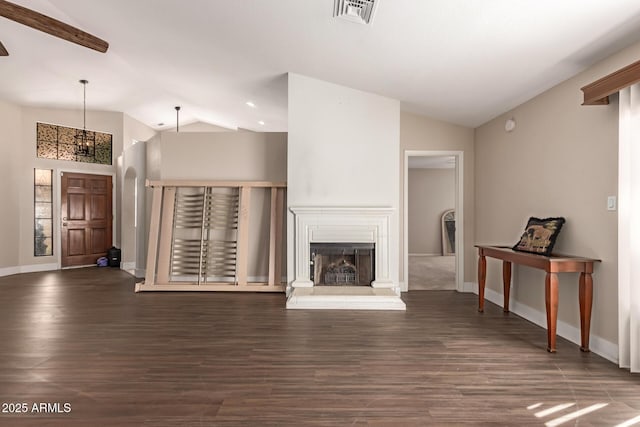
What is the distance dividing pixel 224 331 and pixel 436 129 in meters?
4.11

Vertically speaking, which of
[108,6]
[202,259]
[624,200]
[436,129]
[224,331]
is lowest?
[224,331]

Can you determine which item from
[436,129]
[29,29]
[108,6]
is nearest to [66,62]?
[29,29]

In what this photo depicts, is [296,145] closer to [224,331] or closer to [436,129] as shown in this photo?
[436,129]

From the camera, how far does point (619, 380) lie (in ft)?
8.25

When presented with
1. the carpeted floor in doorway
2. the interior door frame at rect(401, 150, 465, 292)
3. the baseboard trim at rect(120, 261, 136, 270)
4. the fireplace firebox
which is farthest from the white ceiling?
the baseboard trim at rect(120, 261, 136, 270)

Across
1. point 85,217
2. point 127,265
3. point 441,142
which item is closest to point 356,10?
point 441,142

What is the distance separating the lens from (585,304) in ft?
9.64

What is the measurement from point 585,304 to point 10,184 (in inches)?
359

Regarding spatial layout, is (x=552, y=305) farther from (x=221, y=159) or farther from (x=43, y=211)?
(x=43, y=211)

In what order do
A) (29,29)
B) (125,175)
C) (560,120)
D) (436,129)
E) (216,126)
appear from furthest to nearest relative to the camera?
(216,126)
(125,175)
(436,129)
(29,29)
(560,120)

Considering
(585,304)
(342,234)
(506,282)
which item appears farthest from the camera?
(342,234)

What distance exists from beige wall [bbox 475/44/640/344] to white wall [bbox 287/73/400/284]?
1352 mm

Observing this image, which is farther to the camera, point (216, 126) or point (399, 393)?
point (216, 126)

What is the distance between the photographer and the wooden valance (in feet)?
7.98
